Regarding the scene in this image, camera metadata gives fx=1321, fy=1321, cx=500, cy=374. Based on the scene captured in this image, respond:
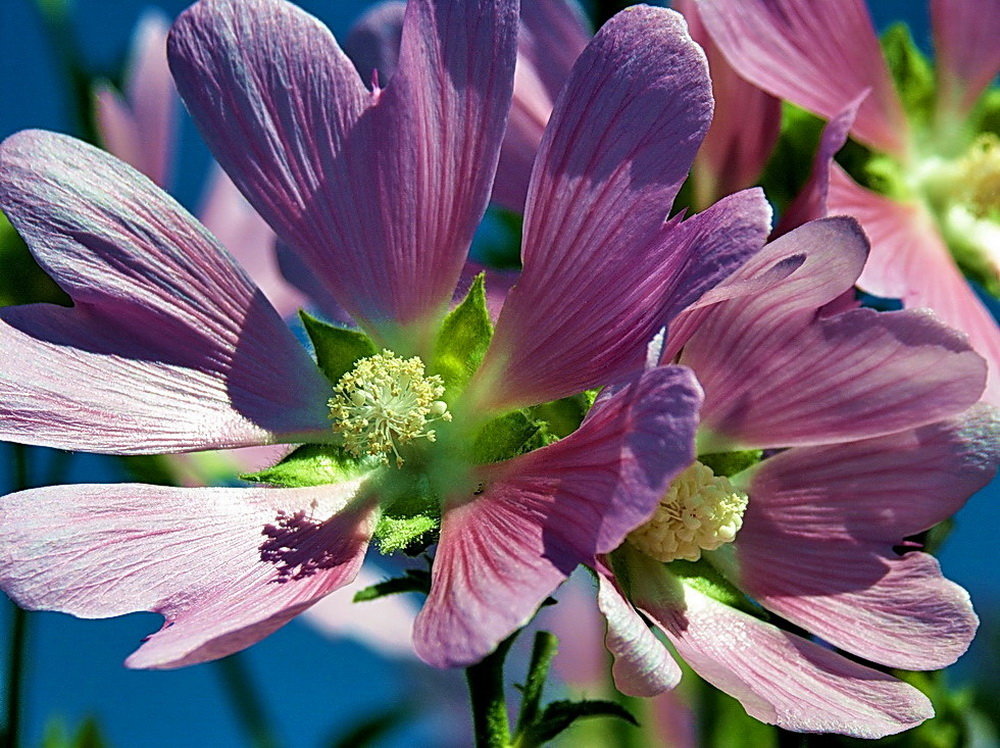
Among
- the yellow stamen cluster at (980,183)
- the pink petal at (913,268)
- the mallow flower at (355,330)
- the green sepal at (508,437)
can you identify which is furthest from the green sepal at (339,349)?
the yellow stamen cluster at (980,183)

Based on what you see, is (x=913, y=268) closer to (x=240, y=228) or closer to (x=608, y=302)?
(x=608, y=302)

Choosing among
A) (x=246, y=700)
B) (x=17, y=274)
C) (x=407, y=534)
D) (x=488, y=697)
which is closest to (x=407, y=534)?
(x=407, y=534)

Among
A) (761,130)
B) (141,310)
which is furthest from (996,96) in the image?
(141,310)

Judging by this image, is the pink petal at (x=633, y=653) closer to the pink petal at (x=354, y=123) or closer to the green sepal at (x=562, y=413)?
the green sepal at (x=562, y=413)

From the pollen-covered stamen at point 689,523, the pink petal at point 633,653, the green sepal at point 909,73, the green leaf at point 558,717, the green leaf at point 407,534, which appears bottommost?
the green leaf at point 558,717

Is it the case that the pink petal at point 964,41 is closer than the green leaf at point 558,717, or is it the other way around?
the green leaf at point 558,717

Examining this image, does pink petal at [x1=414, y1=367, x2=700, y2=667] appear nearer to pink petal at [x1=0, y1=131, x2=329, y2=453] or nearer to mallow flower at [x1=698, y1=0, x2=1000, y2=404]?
pink petal at [x1=0, y1=131, x2=329, y2=453]

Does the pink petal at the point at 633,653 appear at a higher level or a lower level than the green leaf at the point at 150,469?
lower
